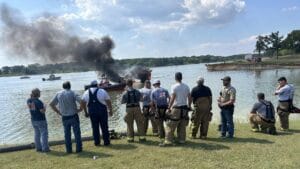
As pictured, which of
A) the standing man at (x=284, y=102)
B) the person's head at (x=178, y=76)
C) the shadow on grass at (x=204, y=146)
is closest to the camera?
the shadow on grass at (x=204, y=146)

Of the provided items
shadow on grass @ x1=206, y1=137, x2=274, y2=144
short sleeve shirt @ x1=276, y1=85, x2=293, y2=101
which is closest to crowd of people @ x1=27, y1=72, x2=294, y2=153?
shadow on grass @ x1=206, y1=137, x2=274, y2=144

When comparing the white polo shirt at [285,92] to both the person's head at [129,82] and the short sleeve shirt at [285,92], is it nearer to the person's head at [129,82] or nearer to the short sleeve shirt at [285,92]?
the short sleeve shirt at [285,92]

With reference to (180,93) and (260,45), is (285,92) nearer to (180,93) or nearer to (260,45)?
(180,93)

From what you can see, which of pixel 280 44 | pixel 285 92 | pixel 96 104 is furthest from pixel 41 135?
pixel 280 44

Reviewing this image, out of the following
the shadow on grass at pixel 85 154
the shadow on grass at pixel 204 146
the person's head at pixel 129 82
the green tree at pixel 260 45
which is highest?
the green tree at pixel 260 45

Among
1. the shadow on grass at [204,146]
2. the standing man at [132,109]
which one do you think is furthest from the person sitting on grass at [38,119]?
the shadow on grass at [204,146]

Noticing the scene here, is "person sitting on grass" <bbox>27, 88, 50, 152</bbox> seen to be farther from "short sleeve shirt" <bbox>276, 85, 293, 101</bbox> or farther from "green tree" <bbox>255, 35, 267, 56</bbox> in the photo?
"green tree" <bbox>255, 35, 267, 56</bbox>

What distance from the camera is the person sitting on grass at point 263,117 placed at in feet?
42.1

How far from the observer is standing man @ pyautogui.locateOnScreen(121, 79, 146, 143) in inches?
472

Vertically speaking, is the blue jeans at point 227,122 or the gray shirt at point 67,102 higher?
the gray shirt at point 67,102

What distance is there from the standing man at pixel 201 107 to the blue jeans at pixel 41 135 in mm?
4405

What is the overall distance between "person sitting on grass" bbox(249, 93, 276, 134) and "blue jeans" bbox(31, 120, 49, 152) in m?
6.72

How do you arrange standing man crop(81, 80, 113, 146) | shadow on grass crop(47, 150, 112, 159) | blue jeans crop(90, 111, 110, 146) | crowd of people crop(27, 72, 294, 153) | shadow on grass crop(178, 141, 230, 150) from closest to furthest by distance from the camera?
1. shadow on grass crop(47, 150, 112, 159)
2. shadow on grass crop(178, 141, 230, 150)
3. crowd of people crop(27, 72, 294, 153)
4. standing man crop(81, 80, 113, 146)
5. blue jeans crop(90, 111, 110, 146)

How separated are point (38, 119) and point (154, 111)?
3507 millimetres
